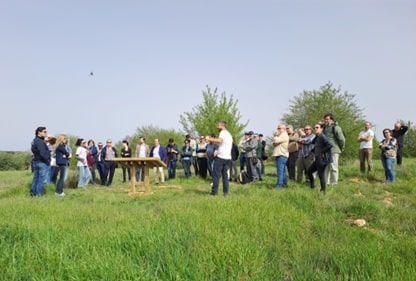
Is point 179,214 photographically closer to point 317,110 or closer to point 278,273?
point 278,273

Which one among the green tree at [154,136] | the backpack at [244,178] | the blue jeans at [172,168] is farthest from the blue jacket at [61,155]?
the green tree at [154,136]

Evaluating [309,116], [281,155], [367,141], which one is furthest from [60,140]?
[309,116]

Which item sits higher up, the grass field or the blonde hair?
the blonde hair

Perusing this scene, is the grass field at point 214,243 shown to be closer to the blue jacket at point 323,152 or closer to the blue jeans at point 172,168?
the blue jacket at point 323,152

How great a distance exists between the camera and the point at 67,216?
241 inches

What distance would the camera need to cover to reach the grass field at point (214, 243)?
3494mm

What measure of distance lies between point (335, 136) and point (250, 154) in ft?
10.9

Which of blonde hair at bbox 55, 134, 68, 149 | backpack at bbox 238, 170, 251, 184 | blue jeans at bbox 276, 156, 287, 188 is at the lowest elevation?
backpack at bbox 238, 170, 251, 184

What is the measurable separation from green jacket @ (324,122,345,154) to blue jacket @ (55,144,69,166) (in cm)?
770

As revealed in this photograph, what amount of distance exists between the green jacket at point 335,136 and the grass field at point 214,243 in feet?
9.85

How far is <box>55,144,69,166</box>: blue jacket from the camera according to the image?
36.6 feet

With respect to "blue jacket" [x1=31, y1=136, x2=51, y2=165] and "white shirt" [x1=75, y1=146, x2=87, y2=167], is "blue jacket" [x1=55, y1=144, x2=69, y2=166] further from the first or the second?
"white shirt" [x1=75, y1=146, x2=87, y2=167]

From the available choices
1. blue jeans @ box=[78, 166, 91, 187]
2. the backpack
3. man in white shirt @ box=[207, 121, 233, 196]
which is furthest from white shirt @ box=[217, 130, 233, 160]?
blue jeans @ box=[78, 166, 91, 187]

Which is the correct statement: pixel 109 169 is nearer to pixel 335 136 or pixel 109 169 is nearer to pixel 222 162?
pixel 222 162
